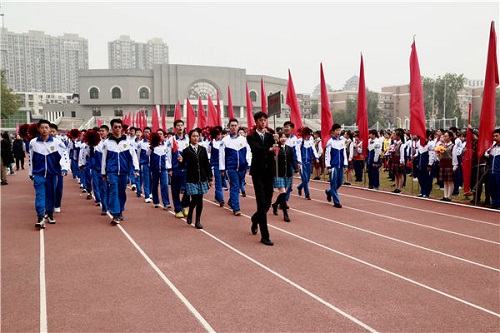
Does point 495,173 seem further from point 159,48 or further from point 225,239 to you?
point 159,48

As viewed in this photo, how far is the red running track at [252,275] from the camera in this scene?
4141 mm

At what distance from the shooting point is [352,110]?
286ft

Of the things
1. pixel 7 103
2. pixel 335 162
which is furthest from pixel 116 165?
pixel 7 103

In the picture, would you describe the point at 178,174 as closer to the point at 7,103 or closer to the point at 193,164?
the point at 193,164

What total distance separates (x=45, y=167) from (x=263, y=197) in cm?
445

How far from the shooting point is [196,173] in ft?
27.0

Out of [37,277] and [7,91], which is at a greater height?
[7,91]

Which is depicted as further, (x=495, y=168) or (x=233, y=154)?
(x=495, y=168)

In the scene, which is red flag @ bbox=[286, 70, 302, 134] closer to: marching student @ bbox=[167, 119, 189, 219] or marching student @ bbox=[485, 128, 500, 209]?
marching student @ bbox=[167, 119, 189, 219]

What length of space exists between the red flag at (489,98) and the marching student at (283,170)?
477 cm

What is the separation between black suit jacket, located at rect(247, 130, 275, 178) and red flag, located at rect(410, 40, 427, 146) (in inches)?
243

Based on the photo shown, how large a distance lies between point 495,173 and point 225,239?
686 cm

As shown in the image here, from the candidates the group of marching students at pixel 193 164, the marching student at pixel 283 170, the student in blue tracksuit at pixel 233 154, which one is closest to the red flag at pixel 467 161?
the group of marching students at pixel 193 164

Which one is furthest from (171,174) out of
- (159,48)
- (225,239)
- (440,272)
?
(159,48)
